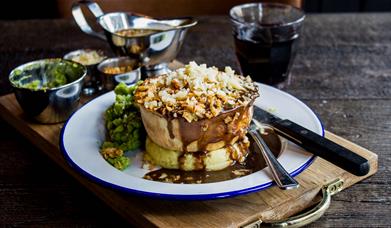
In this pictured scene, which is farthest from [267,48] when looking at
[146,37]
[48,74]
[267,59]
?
[48,74]

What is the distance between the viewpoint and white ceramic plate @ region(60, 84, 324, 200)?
972 millimetres

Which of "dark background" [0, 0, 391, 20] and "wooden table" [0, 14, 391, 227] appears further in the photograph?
"dark background" [0, 0, 391, 20]

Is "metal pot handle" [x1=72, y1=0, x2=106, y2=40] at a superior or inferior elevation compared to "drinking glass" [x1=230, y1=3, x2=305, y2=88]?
superior

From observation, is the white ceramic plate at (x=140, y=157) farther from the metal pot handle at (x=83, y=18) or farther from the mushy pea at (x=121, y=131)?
the metal pot handle at (x=83, y=18)

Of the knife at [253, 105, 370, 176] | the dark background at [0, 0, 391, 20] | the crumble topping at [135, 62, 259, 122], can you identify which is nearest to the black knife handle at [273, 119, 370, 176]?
the knife at [253, 105, 370, 176]

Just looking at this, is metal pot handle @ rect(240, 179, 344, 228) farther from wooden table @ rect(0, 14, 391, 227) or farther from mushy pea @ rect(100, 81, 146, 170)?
mushy pea @ rect(100, 81, 146, 170)

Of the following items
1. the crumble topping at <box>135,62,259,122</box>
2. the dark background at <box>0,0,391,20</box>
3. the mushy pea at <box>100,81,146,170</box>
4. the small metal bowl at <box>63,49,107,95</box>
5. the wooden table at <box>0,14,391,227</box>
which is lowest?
the dark background at <box>0,0,391,20</box>

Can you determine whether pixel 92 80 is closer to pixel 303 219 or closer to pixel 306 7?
pixel 303 219

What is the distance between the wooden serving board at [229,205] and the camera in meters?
0.96

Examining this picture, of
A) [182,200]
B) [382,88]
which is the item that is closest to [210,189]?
[182,200]

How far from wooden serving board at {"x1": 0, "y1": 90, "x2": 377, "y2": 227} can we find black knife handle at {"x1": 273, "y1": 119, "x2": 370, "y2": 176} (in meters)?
0.06

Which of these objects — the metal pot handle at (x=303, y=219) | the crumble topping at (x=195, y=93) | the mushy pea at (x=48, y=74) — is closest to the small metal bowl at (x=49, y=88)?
the mushy pea at (x=48, y=74)

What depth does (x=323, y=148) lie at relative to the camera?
1.05m

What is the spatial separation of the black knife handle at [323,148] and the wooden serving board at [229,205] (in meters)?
0.06
